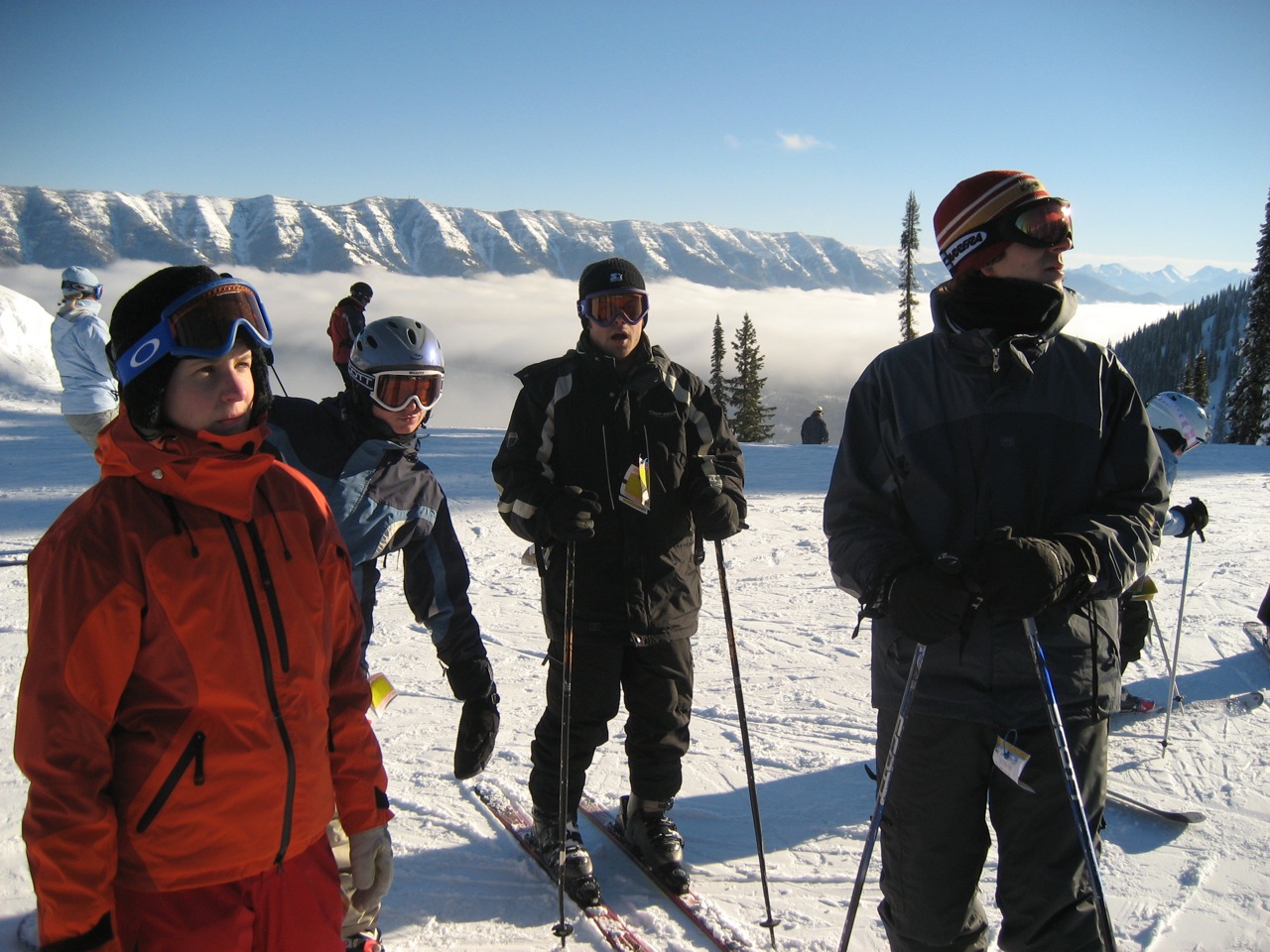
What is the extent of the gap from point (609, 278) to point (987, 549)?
1948 mm

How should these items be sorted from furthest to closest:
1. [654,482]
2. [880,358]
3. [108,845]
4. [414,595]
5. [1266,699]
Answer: [1266,699] → [654,482] → [414,595] → [880,358] → [108,845]

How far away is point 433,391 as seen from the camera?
2.97m

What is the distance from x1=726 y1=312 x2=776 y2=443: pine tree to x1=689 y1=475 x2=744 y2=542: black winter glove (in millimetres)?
38458

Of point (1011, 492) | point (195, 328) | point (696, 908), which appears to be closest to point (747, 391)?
point (696, 908)

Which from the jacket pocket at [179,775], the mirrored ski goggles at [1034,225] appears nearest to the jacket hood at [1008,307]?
the mirrored ski goggles at [1034,225]

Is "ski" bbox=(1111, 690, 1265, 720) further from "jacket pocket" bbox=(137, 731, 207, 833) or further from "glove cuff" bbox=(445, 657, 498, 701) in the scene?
"jacket pocket" bbox=(137, 731, 207, 833)

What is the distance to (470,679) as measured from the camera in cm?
280

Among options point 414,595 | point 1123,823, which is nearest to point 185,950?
point 414,595

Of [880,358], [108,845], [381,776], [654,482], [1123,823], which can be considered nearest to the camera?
[108,845]

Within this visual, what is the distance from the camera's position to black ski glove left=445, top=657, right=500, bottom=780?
2.78 m

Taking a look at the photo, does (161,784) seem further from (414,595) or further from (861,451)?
(861,451)

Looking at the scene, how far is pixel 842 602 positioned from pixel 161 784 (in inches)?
249

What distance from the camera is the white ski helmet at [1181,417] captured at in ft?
16.4

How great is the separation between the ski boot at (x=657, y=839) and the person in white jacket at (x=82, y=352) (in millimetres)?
6590
